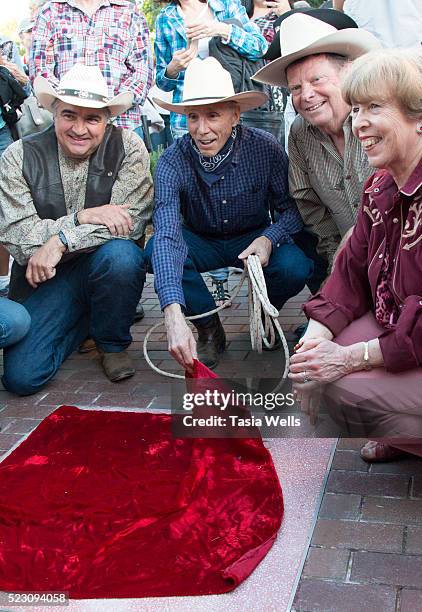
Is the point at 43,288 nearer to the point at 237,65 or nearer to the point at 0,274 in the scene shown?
the point at 0,274

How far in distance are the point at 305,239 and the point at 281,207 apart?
26 cm

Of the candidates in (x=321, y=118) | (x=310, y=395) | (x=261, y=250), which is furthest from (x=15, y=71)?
(x=310, y=395)

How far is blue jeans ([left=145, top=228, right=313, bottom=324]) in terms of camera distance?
4.05 meters

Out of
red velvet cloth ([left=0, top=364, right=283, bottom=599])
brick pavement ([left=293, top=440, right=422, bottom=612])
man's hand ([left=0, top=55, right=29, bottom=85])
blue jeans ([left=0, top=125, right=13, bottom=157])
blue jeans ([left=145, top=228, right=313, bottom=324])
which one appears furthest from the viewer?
man's hand ([left=0, top=55, right=29, bottom=85])

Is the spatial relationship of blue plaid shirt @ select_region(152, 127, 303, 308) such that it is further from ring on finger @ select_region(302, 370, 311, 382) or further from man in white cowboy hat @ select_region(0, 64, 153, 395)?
ring on finger @ select_region(302, 370, 311, 382)

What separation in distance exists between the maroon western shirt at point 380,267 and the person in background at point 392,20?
1.71 m

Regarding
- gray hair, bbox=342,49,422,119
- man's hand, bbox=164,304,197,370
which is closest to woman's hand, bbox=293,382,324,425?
man's hand, bbox=164,304,197,370

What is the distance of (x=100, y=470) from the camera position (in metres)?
3.06

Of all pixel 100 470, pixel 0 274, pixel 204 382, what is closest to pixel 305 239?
pixel 204 382

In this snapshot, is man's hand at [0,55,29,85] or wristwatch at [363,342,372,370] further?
man's hand at [0,55,29,85]

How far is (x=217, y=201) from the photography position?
4.10 m

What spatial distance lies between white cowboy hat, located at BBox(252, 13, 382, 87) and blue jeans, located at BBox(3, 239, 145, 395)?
124cm

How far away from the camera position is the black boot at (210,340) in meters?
4.20

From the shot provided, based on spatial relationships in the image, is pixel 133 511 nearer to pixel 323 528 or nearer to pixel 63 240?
pixel 323 528
